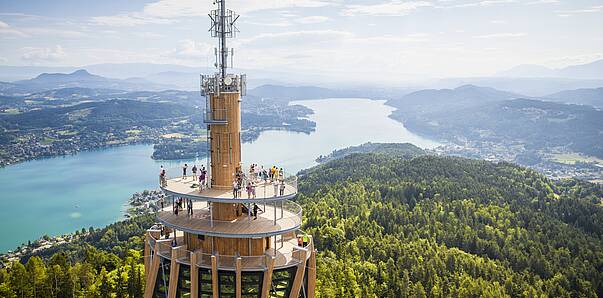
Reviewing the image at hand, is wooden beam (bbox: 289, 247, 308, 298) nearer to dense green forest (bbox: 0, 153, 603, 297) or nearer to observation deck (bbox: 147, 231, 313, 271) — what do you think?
observation deck (bbox: 147, 231, 313, 271)

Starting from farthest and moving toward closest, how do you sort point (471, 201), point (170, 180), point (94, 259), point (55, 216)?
point (55, 216)
point (471, 201)
point (94, 259)
point (170, 180)

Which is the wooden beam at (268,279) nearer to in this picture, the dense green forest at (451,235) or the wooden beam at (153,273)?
the wooden beam at (153,273)

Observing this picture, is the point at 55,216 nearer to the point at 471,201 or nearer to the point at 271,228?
the point at 471,201

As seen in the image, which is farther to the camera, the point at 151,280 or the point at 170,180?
the point at 170,180

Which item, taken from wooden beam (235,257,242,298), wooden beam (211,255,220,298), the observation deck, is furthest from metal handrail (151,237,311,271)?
wooden beam (235,257,242,298)

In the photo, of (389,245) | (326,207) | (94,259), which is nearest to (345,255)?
(389,245)

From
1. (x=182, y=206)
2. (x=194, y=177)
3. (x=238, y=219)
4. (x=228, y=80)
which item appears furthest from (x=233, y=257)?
(x=228, y=80)
